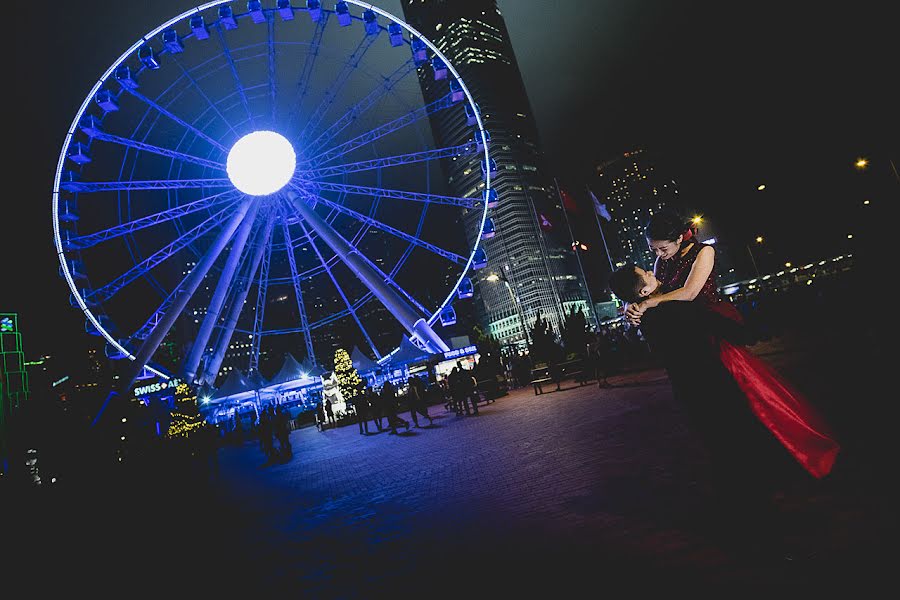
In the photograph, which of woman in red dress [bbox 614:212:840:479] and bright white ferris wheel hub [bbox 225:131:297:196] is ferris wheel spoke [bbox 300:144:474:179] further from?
woman in red dress [bbox 614:212:840:479]

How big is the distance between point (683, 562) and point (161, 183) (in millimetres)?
20829

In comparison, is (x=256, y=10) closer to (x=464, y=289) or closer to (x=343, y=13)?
(x=343, y=13)

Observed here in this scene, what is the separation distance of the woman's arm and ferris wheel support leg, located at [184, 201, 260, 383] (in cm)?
1992

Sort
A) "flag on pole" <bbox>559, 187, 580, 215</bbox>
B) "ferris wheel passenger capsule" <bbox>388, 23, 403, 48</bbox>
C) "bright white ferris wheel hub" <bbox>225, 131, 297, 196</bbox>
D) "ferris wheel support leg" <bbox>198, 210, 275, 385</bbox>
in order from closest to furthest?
"ferris wheel passenger capsule" <bbox>388, 23, 403, 48</bbox>
"bright white ferris wheel hub" <bbox>225, 131, 297, 196</bbox>
"ferris wheel support leg" <bbox>198, 210, 275, 385</bbox>
"flag on pole" <bbox>559, 187, 580, 215</bbox>

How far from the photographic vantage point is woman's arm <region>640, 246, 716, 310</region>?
310 cm

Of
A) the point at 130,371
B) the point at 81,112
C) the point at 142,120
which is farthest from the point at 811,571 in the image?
the point at 130,371

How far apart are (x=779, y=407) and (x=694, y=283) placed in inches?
38.8

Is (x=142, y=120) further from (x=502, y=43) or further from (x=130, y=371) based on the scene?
(x=502, y=43)

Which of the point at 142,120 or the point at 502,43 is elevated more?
the point at 502,43

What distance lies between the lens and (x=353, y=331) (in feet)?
337

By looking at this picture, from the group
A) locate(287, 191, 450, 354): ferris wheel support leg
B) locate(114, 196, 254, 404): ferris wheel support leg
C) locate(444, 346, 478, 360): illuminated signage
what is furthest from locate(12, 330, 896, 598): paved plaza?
locate(444, 346, 478, 360): illuminated signage

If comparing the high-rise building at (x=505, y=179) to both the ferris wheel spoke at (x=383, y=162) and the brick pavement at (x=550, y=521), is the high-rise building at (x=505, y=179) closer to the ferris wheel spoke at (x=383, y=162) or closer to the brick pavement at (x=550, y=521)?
the ferris wheel spoke at (x=383, y=162)

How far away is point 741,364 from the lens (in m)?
3.17

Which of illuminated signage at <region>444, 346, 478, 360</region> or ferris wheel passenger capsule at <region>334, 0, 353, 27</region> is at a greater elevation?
ferris wheel passenger capsule at <region>334, 0, 353, 27</region>
